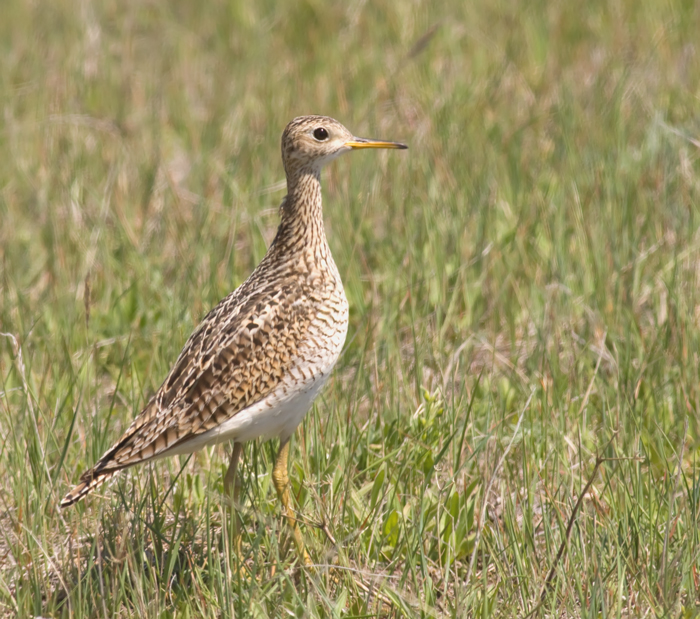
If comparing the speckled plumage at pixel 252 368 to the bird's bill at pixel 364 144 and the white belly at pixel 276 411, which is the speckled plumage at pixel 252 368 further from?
the bird's bill at pixel 364 144

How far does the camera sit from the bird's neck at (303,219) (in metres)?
4.93

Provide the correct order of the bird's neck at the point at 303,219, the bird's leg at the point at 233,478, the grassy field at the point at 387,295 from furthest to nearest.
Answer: the bird's neck at the point at 303,219
the bird's leg at the point at 233,478
the grassy field at the point at 387,295

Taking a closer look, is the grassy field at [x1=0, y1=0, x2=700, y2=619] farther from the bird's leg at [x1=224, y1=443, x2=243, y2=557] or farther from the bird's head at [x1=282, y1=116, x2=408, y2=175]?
the bird's head at [x1=282, y1=116, x2=408, y2=175]

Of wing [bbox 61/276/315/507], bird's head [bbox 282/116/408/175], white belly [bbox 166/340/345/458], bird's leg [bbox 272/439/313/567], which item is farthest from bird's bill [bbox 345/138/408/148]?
bird's leg [bbox 272/439/313/567]

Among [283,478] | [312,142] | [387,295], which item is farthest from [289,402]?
[387,295]

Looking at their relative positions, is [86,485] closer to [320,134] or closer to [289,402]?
[289,402]

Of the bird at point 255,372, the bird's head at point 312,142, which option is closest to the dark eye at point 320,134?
the bird's head at point 312,142

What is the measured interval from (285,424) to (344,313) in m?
0.54

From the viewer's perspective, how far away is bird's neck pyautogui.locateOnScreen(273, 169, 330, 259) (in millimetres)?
4926

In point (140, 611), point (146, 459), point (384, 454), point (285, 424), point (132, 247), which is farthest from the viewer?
point (132, 247)

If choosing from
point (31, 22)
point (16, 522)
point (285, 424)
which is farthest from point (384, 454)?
point (31, 22)

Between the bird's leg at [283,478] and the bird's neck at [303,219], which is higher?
the bird's neck at [303,219]

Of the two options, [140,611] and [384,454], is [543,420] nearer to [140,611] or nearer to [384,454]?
[384,454]

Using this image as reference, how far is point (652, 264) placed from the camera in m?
6.50
